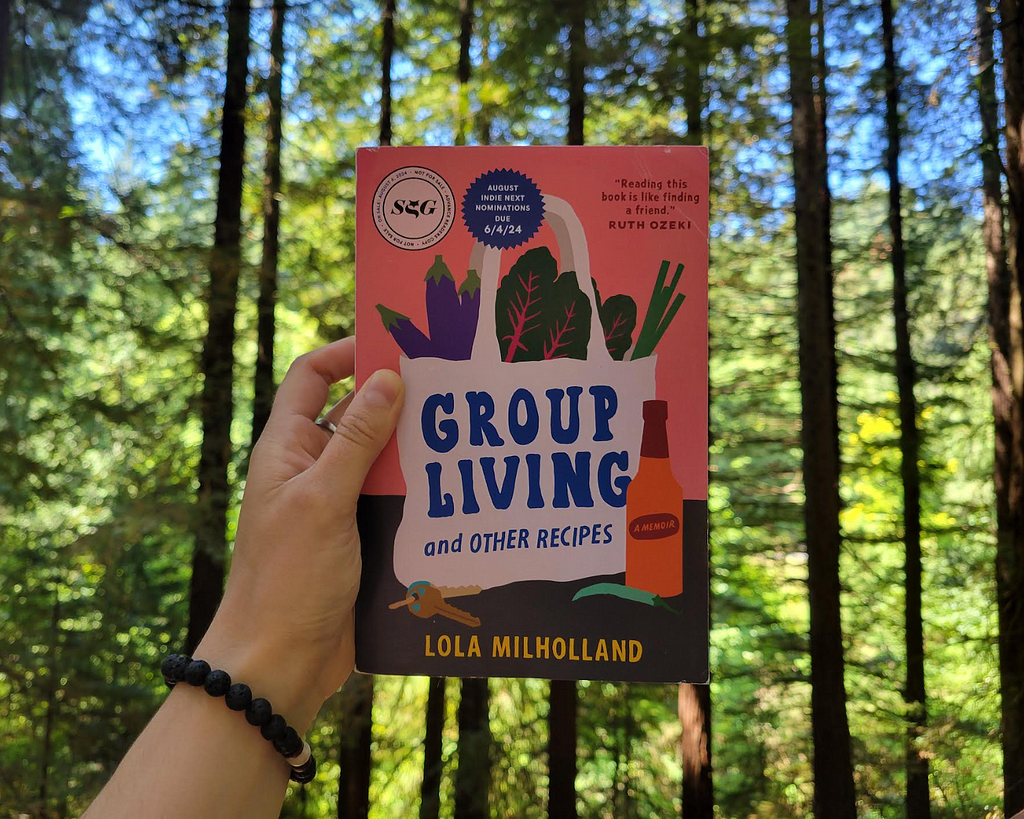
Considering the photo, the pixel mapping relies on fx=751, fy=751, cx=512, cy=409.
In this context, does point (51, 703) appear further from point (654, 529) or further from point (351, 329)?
point (654, 529)

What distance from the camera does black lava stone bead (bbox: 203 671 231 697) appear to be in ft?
3.73

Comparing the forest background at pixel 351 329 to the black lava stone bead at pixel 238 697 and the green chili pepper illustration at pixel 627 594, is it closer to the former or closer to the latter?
the green chili pepper illustration at pixel 627 594

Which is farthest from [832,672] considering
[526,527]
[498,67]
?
[498,67]

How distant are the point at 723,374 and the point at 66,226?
656 cm

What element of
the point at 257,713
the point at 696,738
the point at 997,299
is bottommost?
the point at 696,738

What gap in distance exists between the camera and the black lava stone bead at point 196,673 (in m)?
1.14

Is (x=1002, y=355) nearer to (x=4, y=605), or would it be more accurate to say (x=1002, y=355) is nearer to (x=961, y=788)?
(x=961, y=788)

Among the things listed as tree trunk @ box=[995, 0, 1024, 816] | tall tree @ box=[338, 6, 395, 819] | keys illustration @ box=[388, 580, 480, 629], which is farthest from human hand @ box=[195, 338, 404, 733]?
tall tree @ box=[338, 6, 395, 819]

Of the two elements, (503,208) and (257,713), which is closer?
(257,713)

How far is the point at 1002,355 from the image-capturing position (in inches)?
208

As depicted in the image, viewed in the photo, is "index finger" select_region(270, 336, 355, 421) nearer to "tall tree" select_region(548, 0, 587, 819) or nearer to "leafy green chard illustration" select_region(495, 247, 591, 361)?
"leafy green chard illustration" select_region(495, 247, 591, 361)

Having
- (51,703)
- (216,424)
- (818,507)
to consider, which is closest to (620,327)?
(818,507)

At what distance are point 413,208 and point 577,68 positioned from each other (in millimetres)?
5056

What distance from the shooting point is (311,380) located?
1.52 metres
